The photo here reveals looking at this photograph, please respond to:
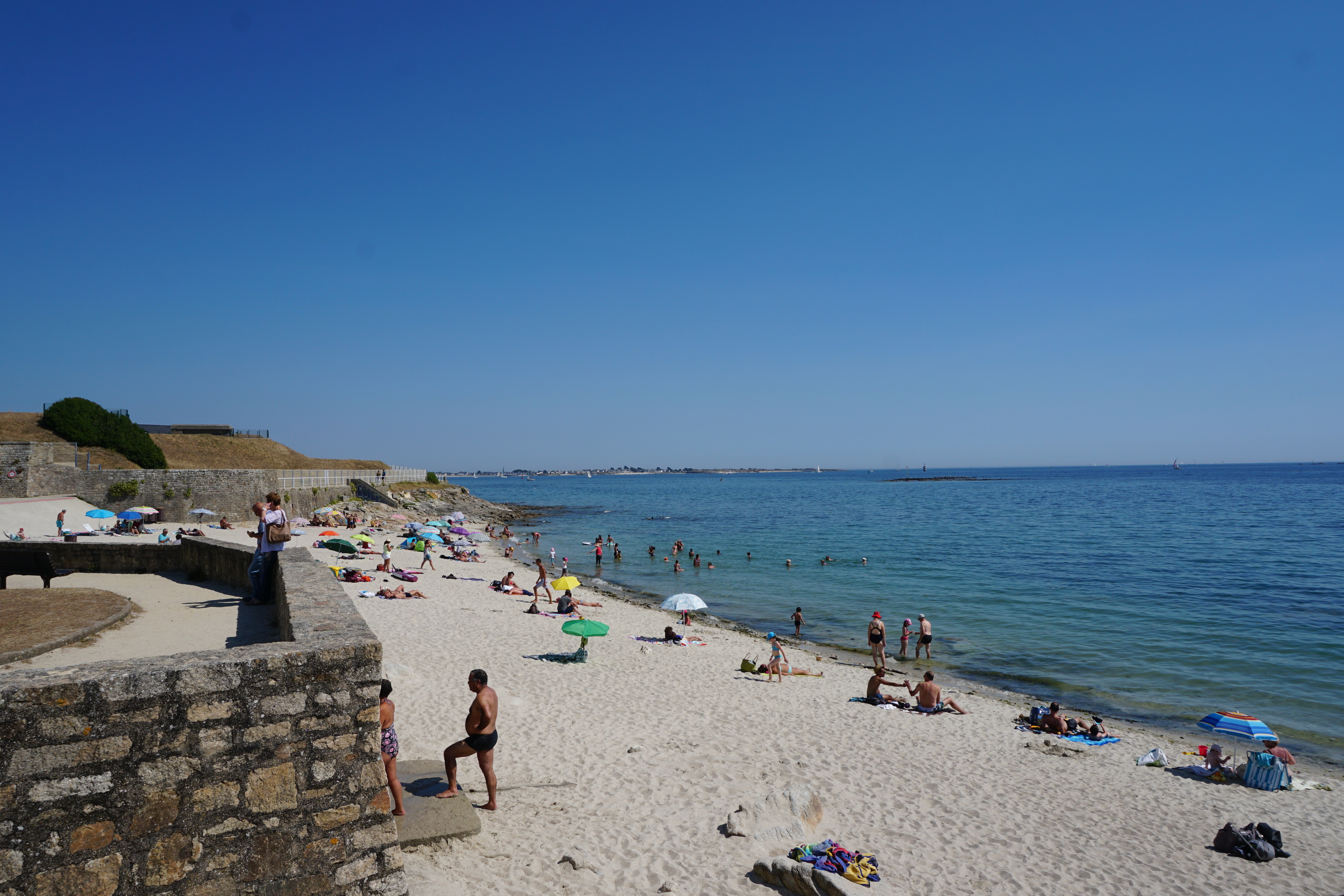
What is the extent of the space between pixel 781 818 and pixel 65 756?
6438mm

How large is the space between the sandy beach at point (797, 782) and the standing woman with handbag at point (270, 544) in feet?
1.37

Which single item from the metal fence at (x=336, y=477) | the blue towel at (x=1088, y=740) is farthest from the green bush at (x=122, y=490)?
the blue towel at (x=1088, y=740)

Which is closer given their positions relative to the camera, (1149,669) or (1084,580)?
(1149,669)

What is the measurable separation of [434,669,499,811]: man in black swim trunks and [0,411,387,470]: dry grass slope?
104ft

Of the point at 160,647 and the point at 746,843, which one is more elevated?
the point at 160,647

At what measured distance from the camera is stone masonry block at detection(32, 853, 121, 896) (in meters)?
3.45

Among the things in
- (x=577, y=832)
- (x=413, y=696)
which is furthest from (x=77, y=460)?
(x=577, y=832)

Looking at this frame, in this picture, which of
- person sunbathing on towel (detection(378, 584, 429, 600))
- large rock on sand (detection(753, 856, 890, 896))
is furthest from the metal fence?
large rock on sand (detection(753, 856, 890, 896))

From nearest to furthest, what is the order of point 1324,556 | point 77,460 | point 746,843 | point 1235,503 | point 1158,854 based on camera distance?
point 746,843, point 1158,854, point 77,460, point 1324,556, point 1235,503

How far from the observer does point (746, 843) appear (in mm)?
7254

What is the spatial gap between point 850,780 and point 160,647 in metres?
8.54

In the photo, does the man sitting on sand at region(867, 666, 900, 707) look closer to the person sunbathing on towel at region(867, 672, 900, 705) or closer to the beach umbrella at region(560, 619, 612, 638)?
the person sunbathing on towel at region(867, 672, 900, 705)

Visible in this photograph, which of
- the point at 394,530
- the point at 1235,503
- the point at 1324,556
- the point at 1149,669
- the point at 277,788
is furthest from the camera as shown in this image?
the point at 1235,503

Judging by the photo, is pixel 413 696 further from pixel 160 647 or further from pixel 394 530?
pixel 394 530
